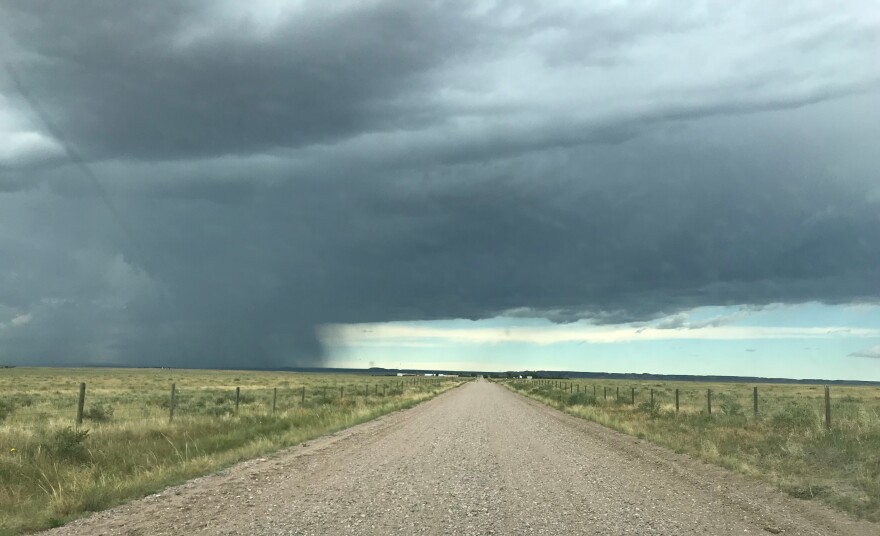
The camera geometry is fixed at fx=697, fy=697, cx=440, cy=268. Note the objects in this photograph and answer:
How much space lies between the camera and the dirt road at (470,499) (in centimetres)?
872

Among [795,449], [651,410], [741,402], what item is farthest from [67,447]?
[741,402]

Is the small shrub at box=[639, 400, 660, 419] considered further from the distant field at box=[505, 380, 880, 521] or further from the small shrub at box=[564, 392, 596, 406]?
the small shrub at box=[564, 392, 596, 406]

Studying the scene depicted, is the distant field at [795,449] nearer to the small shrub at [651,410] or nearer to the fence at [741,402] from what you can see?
the fence at [741,402]

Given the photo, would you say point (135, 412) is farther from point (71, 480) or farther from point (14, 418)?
point (71, 480)

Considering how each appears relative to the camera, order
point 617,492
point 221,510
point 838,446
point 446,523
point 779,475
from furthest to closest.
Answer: point 838,446 → point 779,475 → point 617,492 → point 221,510 → point 446,523

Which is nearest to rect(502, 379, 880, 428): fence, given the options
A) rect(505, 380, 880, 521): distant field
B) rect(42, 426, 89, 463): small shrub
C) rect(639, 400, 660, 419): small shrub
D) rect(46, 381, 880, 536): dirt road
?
rect(639, 400, 660, 419): small shrub

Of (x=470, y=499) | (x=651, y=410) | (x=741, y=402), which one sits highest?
(x=470, y=499)

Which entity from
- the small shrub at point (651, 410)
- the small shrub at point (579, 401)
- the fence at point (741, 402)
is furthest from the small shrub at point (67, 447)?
the small shrub at point (579, 401)

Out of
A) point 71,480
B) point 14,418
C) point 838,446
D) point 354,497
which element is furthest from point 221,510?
point 14,418

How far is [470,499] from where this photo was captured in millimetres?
10594

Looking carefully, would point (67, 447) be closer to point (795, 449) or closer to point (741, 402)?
point (795, 449)

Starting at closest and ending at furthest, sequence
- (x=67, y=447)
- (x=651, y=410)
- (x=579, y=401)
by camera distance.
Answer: (x=67, y=447) → (x=651, y=410) → (x=579, y=401)

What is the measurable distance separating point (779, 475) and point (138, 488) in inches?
461

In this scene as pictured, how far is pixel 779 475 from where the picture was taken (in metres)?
13.5
